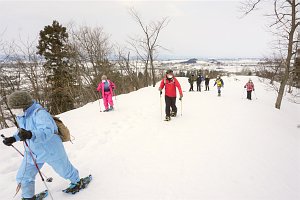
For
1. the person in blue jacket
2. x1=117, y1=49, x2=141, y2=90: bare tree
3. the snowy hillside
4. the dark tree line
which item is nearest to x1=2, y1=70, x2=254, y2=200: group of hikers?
the person in blue jacket

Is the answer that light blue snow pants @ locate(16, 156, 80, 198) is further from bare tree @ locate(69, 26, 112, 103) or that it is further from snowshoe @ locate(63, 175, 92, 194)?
bare tree @ locate(69, 26, 112, 103)

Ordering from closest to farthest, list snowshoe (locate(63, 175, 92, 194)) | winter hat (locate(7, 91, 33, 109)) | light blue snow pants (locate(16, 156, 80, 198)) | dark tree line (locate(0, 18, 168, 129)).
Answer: winter hat (locate(7, 91, 33, 109)) → light blue snow pants (locate(16, 156, 80, 198)) → snowshoe (locate(63, 175, 92, 194)) → dark tree line (locate(0, 18, 168, 129))

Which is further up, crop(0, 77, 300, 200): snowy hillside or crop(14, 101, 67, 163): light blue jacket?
crop(14, 101, 67, 163): light blue jacket

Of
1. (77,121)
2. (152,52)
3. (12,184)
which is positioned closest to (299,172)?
(12,184)

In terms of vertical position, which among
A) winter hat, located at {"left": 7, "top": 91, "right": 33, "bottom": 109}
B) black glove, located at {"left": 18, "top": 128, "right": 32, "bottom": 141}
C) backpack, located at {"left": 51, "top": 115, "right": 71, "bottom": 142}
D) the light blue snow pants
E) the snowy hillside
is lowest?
the snowy hillside

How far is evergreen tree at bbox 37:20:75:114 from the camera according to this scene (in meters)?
21.5

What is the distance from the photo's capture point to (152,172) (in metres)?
4.25

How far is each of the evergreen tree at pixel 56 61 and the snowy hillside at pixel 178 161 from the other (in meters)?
16.5

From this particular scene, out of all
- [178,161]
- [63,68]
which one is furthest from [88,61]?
[178,161]

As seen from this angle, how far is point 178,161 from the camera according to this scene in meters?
4.69

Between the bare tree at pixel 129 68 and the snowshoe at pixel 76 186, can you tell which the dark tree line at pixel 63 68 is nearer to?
the bare tree at pixel 129 68

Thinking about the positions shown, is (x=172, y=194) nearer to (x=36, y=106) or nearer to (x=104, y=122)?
(x=36, y=106)

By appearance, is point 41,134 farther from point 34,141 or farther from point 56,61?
point 56,61

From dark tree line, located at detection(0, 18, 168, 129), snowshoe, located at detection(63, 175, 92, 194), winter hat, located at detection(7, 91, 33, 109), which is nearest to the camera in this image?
winter hat, located at detection(7, 91, 33, 109)
